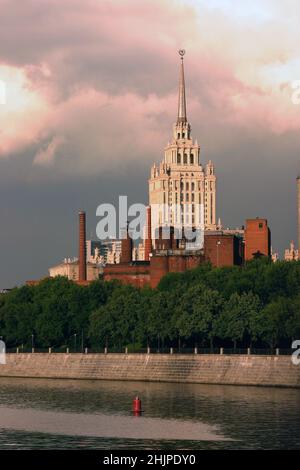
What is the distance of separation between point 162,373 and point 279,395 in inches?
1068

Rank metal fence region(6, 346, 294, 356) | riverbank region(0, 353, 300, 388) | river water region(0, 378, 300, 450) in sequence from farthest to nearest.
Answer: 1. metal fence region(6, 346, 294, 356)
2. riverbank region(0, 353, 300, 388)
3. river water region(0, 378, 300, 450)

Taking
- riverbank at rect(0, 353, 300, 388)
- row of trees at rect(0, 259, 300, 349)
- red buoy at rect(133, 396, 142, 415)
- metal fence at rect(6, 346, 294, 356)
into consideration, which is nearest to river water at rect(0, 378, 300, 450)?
red buoy at rect(133, 396, 142, 415)

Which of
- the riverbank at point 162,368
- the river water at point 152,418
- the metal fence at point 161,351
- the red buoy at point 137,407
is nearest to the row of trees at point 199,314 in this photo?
the metal fence at point 161,351

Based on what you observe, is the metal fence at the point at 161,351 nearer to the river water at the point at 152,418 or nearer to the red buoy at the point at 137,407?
the river water at the point at 152,418

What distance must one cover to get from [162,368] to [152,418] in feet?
141

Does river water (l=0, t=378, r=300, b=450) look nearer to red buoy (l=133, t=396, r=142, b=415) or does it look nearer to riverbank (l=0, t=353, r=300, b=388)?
red buoy (l=133, t=396, r=142, b=415)

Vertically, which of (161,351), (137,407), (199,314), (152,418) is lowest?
(152,418)

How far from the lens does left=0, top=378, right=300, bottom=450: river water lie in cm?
10712

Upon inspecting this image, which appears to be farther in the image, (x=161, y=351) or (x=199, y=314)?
(x=199, y=314)

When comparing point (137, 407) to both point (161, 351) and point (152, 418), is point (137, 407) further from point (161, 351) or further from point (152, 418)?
point (161, 351)

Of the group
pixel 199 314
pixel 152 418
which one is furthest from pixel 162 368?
pixel 152 418

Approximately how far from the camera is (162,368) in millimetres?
164875

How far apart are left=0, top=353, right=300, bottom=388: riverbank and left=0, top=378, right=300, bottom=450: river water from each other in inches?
100.0
